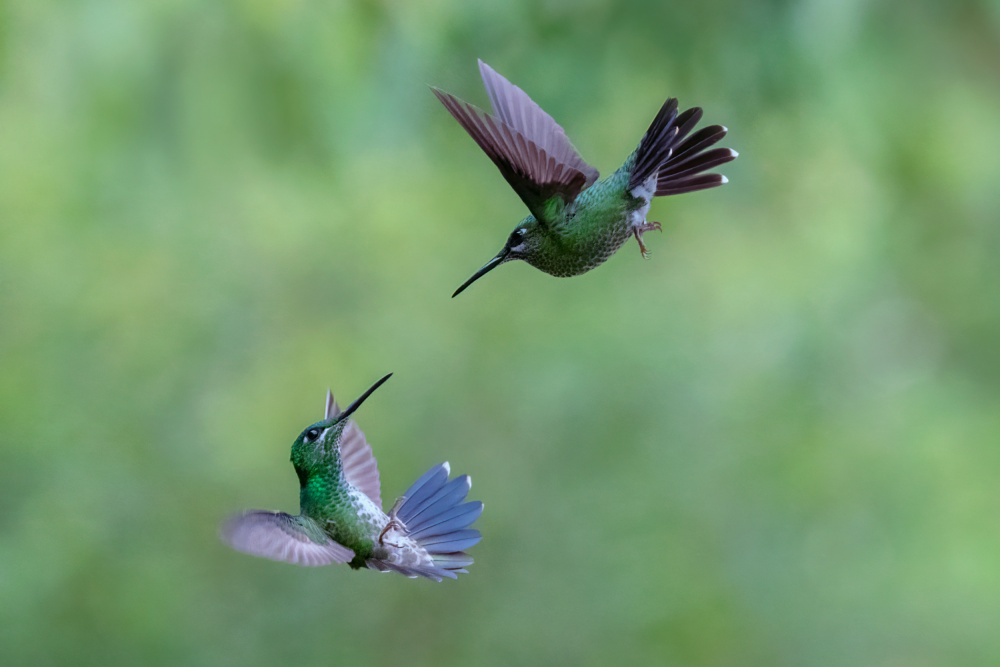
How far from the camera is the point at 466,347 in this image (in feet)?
12.9

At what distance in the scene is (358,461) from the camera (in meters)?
0.87

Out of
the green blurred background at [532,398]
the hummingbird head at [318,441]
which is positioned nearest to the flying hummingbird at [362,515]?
the hummingbird head at [318,441]

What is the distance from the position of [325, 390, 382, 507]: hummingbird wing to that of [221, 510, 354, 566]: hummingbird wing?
11 centimetres

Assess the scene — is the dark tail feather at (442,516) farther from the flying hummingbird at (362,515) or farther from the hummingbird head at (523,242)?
the hummingbird head at (523,242)

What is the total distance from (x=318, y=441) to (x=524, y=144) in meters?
0.34

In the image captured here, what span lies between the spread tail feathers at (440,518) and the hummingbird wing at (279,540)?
0.04 metres

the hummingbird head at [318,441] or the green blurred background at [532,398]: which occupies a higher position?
the green blurred background at [532,398]

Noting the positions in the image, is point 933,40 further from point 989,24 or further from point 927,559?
point 927,559

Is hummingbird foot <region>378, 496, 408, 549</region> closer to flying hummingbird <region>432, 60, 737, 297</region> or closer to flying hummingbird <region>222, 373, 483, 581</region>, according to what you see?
flying hummingbird <region>222, 373, 483, 581</region>

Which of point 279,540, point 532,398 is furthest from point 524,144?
point 532,398

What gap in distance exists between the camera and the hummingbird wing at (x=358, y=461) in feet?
2.75

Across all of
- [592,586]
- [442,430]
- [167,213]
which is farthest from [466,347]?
[167,213]

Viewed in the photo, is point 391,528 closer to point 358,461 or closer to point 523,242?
point 358,461

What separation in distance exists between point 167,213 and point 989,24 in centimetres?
285
